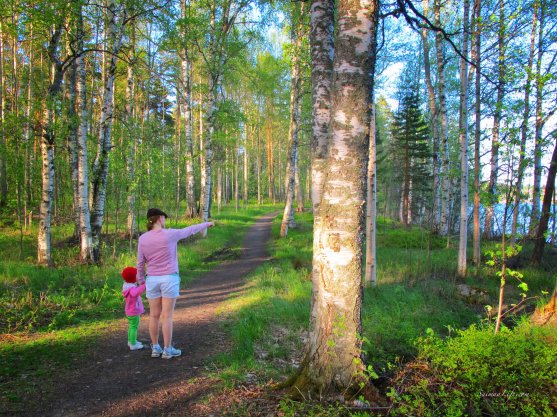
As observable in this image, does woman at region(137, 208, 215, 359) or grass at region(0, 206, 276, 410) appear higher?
woman at region(137, 208, 215, 359)

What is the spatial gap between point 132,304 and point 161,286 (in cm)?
77

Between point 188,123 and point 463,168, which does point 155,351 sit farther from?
point 188,123

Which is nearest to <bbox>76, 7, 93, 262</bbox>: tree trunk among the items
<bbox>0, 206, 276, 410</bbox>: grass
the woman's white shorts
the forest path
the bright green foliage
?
<bbox>0, 206, 276, 410</bbox>: grass

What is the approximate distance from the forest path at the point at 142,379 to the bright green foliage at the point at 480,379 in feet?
6.67

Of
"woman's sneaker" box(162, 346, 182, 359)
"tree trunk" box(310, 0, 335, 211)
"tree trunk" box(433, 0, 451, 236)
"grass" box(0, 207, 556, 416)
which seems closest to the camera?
"grass" box(0, 207, 556, 416)

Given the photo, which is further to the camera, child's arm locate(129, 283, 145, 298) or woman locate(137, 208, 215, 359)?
child's arm locate(129, 283, 145, 298)

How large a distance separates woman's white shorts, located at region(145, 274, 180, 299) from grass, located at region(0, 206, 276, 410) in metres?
1.32

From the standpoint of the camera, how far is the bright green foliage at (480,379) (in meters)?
2.99

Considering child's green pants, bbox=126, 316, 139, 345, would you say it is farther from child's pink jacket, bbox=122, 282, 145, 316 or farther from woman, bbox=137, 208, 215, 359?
woman, bbox=137, 208, 215, 359

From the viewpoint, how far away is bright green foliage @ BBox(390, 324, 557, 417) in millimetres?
2986

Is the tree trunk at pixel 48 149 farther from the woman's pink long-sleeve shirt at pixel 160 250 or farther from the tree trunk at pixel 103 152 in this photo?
the woman's pink long-sleeve shirt at pixel 160 250

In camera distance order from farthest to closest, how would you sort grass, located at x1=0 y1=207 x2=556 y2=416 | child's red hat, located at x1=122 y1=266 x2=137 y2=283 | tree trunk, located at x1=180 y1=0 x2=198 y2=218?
tree trunk, located at x1=180 y1=0 x2=198 y2=218 < child's red hat, located at x1=122 y1=266 x2=137 y2=283 < grass, located at x1=0 y1=207 x2=556 y2=416

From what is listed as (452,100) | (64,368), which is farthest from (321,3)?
(452,100)

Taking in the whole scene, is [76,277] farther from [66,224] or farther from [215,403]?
[66,224]
